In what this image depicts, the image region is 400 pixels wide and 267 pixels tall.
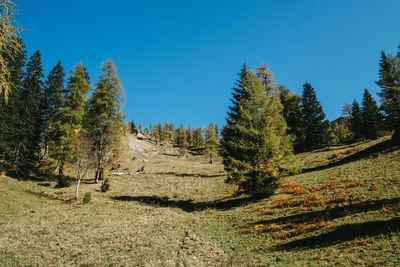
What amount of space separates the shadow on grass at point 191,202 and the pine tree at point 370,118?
1879 inches

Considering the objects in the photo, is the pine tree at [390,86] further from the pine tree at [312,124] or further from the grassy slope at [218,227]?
the grassy slope at [218,227]

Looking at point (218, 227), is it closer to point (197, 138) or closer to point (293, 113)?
point (293, 113)

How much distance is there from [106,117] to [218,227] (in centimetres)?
2197

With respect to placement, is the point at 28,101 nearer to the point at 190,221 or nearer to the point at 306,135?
the point at 190,221

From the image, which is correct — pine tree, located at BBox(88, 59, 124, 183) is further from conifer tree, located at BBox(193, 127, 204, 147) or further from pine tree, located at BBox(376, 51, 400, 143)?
conifer tree, located at BBox(193, 127, 204, 147)

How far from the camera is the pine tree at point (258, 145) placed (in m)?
18.0

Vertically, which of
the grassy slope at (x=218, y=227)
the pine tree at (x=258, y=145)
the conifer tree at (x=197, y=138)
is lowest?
the grassy slope at (x=218, y=227)

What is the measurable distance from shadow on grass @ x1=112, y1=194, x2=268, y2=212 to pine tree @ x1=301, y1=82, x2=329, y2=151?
32275 millimetres

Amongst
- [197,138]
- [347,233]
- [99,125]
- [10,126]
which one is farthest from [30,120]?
[197,138]

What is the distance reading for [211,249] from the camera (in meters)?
10.5

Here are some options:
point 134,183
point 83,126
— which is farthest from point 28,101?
point 134,183

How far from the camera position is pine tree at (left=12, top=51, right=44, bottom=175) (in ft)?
94.3

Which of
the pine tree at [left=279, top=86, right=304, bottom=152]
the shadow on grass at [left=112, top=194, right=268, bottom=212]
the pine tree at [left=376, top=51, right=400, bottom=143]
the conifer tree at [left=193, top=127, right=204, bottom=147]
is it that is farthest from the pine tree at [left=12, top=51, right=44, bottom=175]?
the conifer tree at [left=193, top=127, right=204, bottom=147]

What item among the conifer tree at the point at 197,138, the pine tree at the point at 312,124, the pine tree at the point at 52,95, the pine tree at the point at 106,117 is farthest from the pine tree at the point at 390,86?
the conifer tree at the point at 197,138
